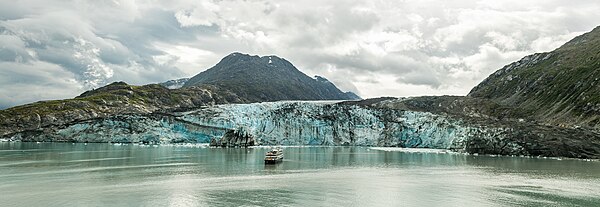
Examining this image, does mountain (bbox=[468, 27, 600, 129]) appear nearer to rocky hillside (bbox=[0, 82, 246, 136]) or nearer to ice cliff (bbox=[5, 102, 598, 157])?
ice cliff (bbox=[5, 102, 598, 157])

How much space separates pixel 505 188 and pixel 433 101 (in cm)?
11615

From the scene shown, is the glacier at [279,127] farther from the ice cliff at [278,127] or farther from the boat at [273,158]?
the boat at [273,158]

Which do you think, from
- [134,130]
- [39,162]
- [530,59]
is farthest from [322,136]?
[530,59]

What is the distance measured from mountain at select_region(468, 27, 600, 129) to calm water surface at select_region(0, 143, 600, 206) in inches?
2482

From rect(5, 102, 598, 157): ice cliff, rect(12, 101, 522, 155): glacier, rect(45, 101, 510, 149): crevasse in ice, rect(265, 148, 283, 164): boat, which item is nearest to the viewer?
rect(265, 148, 283, 164): boat

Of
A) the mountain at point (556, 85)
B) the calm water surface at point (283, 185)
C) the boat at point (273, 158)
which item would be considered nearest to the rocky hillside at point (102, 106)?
the boat at point (273, 158)

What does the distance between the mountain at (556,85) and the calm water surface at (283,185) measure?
2482 inches

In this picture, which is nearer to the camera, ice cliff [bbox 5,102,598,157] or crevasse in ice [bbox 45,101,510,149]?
ice cliff [bbox 5,102,598,157]

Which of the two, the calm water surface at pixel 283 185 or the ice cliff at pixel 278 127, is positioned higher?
the ice cliff at pixel 278 127

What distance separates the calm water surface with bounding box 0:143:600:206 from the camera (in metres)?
28.1

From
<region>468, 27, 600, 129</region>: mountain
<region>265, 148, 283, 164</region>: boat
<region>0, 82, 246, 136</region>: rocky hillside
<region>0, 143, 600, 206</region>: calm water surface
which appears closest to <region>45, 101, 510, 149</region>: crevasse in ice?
<region>0, 82, 246, 136</region>: rocky hillside

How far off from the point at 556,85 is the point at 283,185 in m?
120

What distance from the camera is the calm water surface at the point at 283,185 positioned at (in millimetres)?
28062

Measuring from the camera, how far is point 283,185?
115 ft
